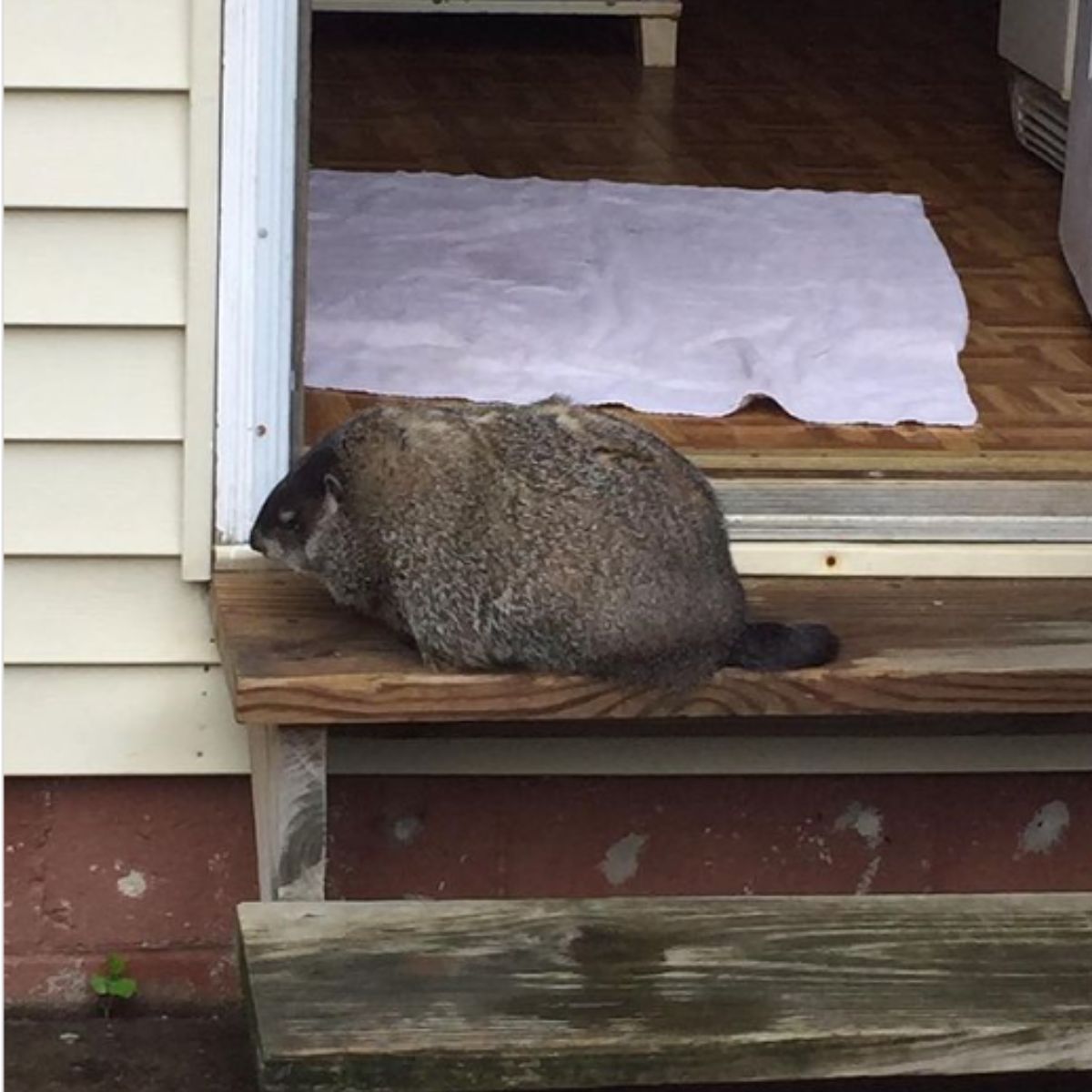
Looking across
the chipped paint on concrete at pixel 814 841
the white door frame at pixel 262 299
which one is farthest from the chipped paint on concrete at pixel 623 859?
the white door frame at pixel 262 299

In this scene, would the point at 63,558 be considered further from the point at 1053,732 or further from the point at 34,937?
the point at 1053,732

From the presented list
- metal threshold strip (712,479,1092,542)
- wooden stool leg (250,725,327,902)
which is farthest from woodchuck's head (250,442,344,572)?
metal threshold strip (712,479,1092,542)

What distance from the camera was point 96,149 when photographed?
109 inches

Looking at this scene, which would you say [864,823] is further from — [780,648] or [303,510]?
[303,510]

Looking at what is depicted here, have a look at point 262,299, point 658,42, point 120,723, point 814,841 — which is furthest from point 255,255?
point 658,42

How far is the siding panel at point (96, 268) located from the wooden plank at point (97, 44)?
16cm

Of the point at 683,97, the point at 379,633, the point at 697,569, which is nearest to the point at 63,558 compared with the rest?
the point at 379,633

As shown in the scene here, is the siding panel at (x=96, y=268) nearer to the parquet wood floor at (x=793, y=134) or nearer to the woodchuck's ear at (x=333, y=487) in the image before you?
the woodchuck's ear at (x=333, y=487)

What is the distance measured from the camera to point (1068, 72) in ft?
16.7

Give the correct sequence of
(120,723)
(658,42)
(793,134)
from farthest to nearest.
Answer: (658,42) < (793,134) < (120,723)

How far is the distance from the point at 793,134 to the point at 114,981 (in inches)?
133

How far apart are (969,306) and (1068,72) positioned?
37.6 inches

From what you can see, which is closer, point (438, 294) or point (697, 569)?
point (697, 569)

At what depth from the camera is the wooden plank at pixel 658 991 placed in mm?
2262
